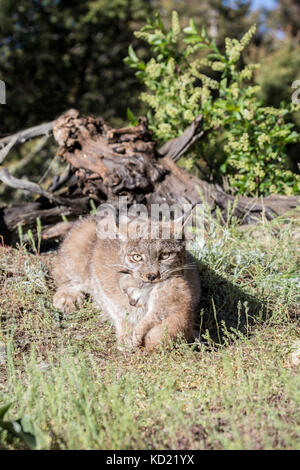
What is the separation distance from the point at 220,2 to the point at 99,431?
2192 cm

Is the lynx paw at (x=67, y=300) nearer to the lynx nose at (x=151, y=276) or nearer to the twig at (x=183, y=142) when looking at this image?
the lynx nose at (x=151, y=276)

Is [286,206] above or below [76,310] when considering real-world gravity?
above

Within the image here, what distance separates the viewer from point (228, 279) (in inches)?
203

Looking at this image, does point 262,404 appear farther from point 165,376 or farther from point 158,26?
point 158,26

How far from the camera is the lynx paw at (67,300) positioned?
4.82m

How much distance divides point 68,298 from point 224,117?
3.72 meters

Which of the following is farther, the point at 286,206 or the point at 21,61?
the point at 21,61

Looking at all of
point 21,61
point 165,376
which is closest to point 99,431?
point 165,376

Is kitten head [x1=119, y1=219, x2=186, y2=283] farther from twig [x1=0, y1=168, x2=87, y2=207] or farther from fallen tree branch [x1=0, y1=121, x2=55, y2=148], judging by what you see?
fallen tree branch [x1=0, y1=121, x2=55, y2=148]

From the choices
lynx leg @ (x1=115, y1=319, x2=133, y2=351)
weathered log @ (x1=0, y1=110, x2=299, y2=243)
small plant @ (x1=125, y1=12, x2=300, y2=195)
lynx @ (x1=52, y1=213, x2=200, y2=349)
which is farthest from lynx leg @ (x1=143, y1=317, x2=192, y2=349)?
small plant @ (x1=125, y1=12, x2=300, y2=195)

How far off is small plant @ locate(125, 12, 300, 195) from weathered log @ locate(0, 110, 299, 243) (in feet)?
1.94

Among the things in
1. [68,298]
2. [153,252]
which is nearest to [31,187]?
[68,298]

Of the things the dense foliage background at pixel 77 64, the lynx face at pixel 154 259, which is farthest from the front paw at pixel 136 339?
the dense foliage background at pixel 77 64

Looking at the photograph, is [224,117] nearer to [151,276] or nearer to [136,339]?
[151,276]
